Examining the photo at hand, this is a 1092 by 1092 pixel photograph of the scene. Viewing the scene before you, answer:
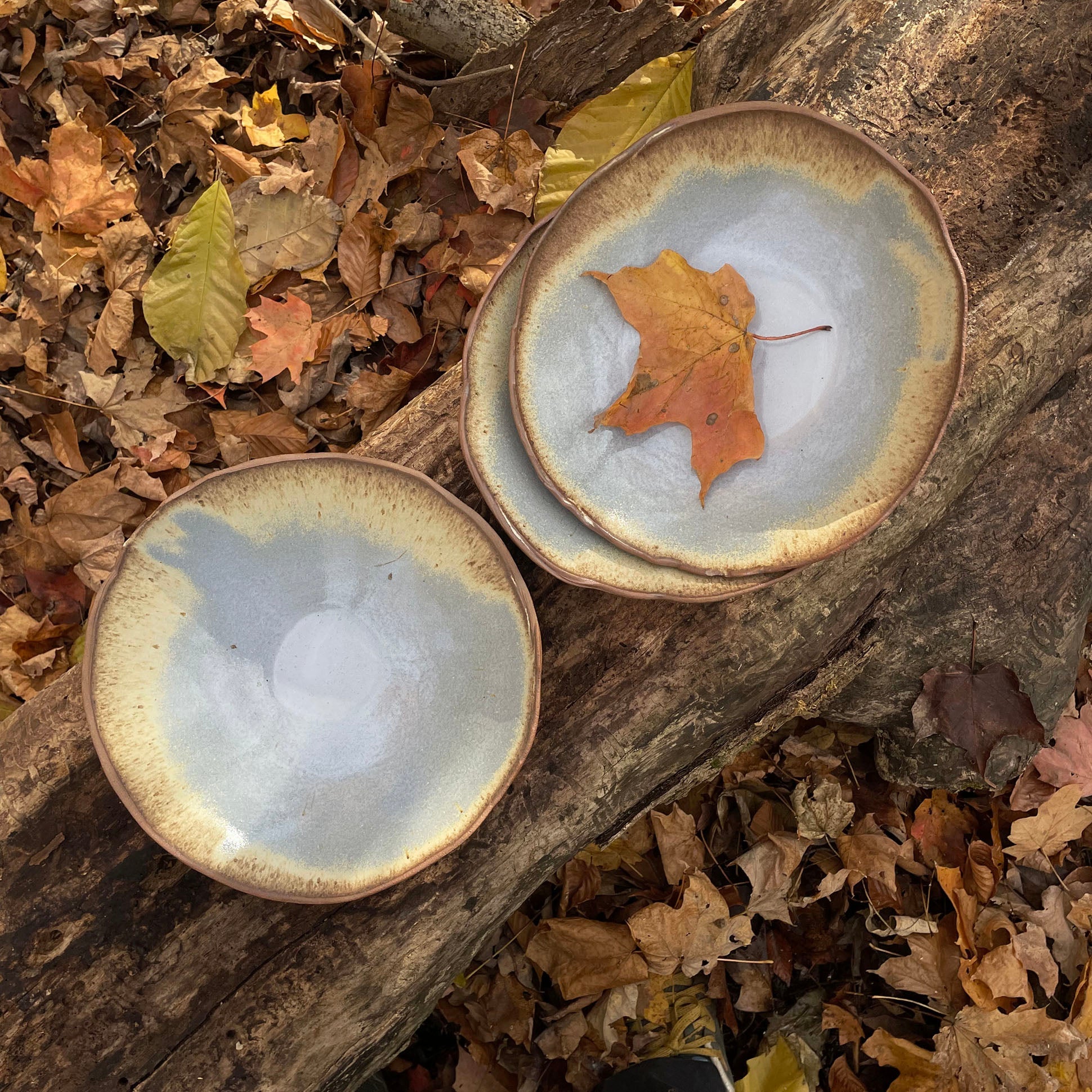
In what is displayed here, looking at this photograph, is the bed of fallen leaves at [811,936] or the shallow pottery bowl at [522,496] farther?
the bed of fallen leaves at [811,936]

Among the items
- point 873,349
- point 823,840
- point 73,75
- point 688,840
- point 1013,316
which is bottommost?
point 688,840

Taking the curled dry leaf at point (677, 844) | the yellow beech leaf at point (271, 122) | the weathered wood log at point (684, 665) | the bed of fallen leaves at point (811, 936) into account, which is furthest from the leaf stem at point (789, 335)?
the yellow beech leaf at point (271, 122)

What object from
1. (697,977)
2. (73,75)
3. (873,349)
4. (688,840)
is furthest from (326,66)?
(697,977)

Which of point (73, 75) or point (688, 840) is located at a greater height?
point (73, 75)

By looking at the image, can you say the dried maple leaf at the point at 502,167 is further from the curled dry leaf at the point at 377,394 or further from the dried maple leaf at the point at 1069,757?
the dried maple leaf at the point at 1069,757

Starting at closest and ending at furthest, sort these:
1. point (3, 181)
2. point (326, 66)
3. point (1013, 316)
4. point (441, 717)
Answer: point (441, 717) → point (1013, 316) → point (3, 181) → point (326, 66)

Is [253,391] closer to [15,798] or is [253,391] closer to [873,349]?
[15,798]

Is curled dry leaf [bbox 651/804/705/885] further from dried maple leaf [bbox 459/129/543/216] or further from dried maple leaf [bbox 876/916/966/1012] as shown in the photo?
dried maple leaf [bbox 459/129/543/216]
